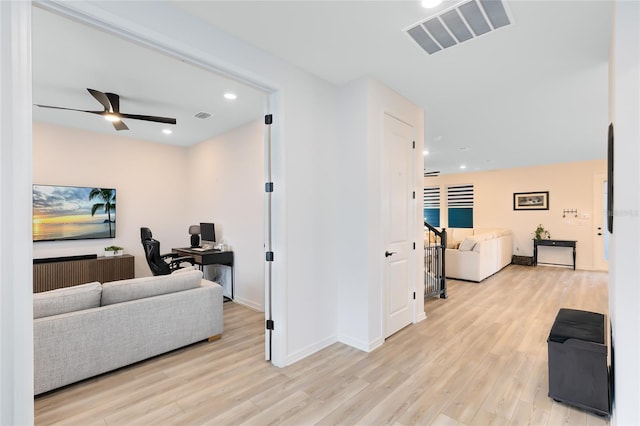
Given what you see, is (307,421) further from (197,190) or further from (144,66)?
(197,190)

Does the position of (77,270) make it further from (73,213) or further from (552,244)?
(552,244)

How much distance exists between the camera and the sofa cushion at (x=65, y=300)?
89.7 inches

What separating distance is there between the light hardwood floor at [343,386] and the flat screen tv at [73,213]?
10.4ft

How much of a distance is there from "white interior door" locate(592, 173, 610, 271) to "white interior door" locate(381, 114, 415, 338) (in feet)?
21.4

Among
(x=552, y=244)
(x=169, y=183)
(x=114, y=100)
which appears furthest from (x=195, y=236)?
(x=552, y=244)

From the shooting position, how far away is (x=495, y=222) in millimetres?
8711

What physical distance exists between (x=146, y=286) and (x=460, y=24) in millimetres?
3427

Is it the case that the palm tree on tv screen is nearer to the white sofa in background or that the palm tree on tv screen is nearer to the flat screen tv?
the flat screen tv

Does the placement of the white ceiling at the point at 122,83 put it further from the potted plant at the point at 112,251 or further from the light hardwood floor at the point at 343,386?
the light hardwood floor at the point at 343,386

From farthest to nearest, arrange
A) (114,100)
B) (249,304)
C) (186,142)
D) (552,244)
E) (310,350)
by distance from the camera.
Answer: (552,244), (186,142), (249,304), (114,100), (310,350)

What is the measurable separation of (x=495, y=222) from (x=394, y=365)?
298 inches
